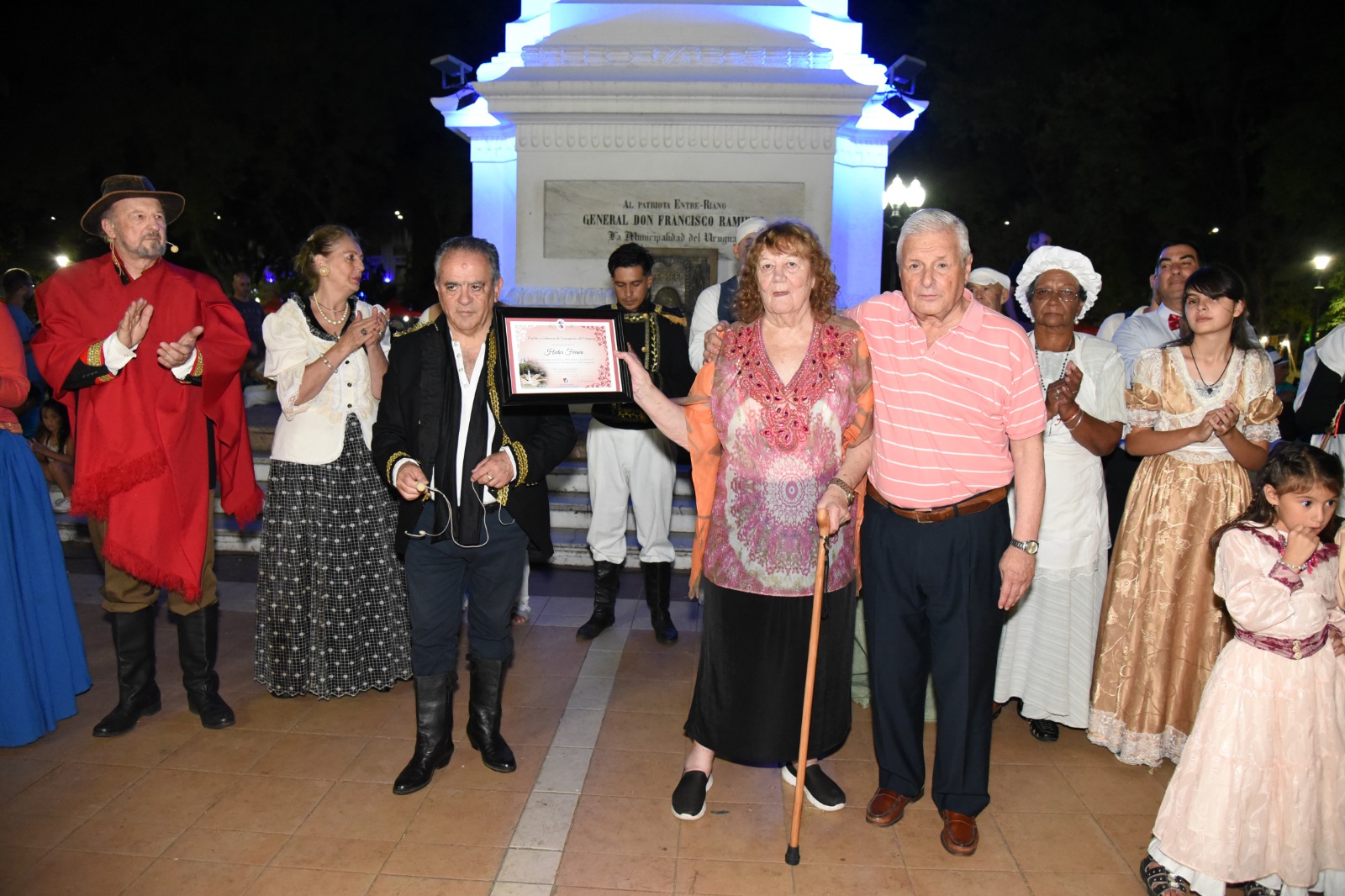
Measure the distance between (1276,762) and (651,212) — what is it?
7693 mm

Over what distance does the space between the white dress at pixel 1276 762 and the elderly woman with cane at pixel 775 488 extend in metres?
1.27

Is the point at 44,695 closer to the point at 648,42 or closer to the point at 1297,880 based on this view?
the point at 1297,880

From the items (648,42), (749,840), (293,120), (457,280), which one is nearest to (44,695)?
(457,280)

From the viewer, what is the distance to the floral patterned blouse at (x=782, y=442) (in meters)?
3.63

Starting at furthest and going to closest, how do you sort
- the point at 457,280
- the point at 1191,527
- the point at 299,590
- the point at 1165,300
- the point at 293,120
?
1. the point at 293,120
2. the point at 1165,300
3. the point at 299,590
4. the point at 1191,527
5. the point at 457,280

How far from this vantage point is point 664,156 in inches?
386

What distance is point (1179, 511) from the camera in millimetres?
4418

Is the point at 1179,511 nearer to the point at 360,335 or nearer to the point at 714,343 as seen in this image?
the point at 714,343

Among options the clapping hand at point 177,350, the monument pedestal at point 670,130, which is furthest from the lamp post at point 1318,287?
the clapping hand at point 177,350

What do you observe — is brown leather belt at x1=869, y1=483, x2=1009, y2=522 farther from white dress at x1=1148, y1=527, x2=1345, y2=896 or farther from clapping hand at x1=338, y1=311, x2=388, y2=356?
clapping hand at x1=338, y1=311, x2=388, y2=356

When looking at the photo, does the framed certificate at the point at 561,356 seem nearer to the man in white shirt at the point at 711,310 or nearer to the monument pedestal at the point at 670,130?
the man in white shirt at the point at 711,310

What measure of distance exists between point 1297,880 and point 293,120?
28024 millimetres

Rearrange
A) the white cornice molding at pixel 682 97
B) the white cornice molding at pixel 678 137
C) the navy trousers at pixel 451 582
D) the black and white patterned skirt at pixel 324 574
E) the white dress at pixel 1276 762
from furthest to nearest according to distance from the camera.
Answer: the white cornice molding at pixel 678 137 < the white cornice molding at pixel 682 97 < the black and white patterned skirt at pixel 324 574 < the navy trousers at pixel 451 582 < the white dress at pixel 1276 762

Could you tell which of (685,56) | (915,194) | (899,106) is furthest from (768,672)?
(915,194)
